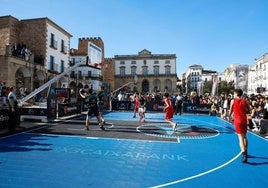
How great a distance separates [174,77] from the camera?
7662 cm

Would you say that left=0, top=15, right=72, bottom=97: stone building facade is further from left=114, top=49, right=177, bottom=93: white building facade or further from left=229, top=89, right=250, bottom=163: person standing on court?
left=114, top=49, right=177, bottom=93: white building facade

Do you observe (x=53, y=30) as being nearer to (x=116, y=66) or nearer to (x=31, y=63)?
(x=31, y=63)

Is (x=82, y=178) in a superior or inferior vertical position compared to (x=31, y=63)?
inferior

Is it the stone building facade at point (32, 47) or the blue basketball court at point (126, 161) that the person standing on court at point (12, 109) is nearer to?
the blue basketball court at point (126, 161)

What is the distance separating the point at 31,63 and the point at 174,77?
55986mm

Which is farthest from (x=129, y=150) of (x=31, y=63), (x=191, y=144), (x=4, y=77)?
(x=31, y=63)

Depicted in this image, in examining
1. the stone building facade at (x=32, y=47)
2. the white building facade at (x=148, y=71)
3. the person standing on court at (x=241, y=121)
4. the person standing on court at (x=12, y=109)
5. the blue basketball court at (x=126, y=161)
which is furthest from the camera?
the white building facade at (x=148, y=71)

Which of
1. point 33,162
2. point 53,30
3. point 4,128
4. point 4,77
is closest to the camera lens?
point 33,162

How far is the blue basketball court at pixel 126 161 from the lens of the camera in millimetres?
5188

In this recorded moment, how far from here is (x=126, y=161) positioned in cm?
666

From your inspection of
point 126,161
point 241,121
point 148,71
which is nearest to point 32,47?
point 126,161

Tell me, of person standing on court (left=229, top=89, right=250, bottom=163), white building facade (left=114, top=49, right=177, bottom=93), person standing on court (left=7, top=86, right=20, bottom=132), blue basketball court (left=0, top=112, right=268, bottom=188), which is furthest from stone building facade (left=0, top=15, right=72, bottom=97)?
white building facade (left=114, top=49, right=177, bottom=93)

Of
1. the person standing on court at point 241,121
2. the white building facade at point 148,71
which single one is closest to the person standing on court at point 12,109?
the person standing on court at point 241,121

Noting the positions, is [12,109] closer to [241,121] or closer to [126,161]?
[126,161]
